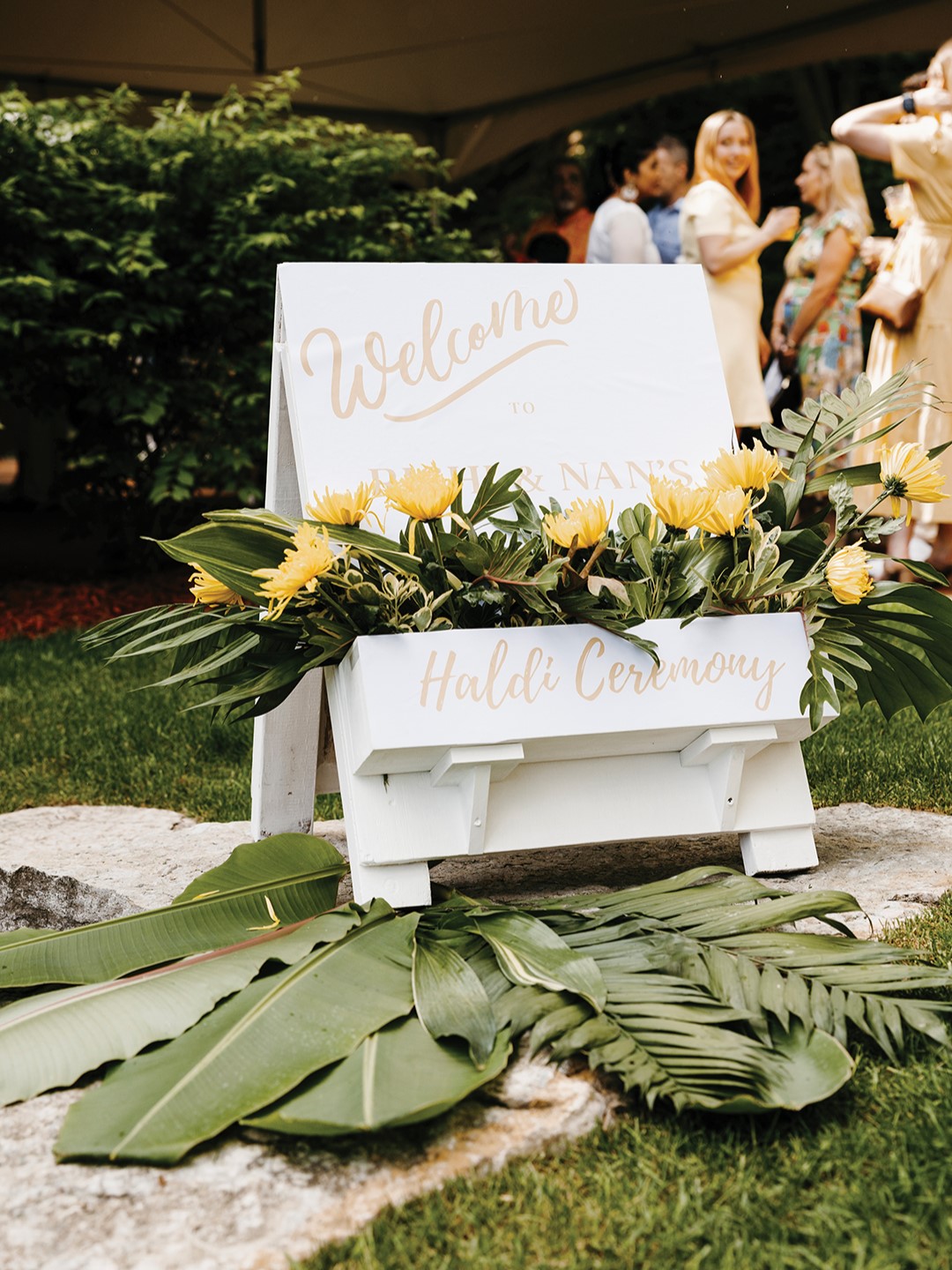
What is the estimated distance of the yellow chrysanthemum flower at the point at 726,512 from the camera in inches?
85.6

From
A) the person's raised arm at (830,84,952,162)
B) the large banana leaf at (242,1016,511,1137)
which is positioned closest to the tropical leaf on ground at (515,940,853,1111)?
the large banana leaf at (242,1016,511,1137)

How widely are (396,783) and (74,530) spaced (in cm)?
595

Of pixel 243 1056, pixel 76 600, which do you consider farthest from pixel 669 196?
pixel 243 1056

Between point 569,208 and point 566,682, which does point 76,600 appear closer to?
point 569,208

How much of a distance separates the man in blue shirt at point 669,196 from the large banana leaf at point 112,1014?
6734mm

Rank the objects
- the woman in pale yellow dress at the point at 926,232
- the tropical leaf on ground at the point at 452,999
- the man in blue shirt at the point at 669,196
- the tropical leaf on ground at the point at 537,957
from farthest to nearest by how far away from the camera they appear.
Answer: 1. the man in blue shirt at the point at 669,196
2. the woman in pale yellow dress at the point at 926,232
3. the tropical leaf on ground at the point at 537,957
4. the tropical leaf on ground at the point at 452,999

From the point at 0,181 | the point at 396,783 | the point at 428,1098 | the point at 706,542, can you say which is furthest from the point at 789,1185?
the point at 0,181

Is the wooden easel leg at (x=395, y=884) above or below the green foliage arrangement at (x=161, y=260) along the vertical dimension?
below

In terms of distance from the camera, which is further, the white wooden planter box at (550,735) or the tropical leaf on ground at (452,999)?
the white wooden planter box at (550,735)

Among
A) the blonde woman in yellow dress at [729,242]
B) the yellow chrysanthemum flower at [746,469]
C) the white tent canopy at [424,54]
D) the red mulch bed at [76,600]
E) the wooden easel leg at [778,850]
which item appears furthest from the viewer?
Answer: the white tent canopy at [424,54]

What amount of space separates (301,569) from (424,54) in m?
8.72

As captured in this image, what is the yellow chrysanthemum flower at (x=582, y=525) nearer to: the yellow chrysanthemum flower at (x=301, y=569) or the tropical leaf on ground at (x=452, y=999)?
the yellow chrysanthemum flower at (x=301, y=569)

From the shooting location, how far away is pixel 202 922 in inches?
79.5

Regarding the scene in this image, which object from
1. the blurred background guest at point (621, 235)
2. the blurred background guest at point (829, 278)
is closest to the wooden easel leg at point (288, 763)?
the blurred background guest at point (621, 235)
